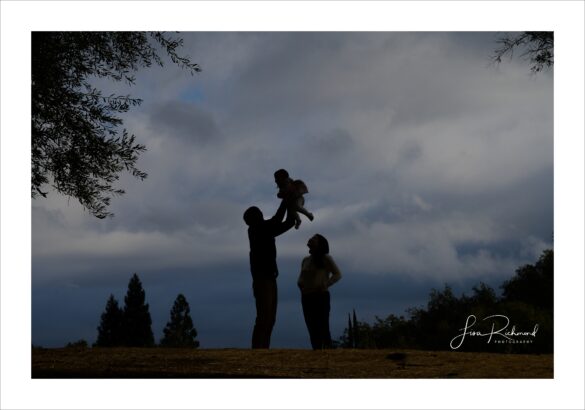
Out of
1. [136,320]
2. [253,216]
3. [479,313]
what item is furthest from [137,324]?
[253,216]

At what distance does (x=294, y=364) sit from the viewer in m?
15.1

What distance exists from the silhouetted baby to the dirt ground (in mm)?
2815

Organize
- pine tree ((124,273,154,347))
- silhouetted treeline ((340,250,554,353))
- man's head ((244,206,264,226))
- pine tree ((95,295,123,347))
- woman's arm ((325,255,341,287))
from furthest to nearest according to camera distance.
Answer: pine tree ((95,295,123,347)), pine tree ((124,273,154,347)), silhouetted treeline ((340,250,554,353)), man's head ((244,206,264,226)), woman's arm ((325,255,341,287))

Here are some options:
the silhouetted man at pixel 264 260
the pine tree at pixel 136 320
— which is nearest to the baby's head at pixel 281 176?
the silhouetted man at pixel 264 260

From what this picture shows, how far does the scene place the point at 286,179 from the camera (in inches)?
659

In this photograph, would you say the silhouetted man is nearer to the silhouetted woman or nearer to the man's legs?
the man's legs

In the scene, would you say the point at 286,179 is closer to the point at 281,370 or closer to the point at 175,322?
the point at 281,370

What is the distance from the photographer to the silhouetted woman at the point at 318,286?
16.3m

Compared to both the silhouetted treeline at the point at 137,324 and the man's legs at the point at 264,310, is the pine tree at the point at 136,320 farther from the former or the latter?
the man's legs at the point at 264,310

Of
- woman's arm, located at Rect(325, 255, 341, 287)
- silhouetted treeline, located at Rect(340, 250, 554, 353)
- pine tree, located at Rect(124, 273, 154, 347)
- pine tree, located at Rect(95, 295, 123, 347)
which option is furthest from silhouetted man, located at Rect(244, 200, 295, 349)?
pine tree, located at Rect(95, 295, 123, 347)

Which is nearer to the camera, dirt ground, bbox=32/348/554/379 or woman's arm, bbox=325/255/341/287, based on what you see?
dirt ground, bbox=32/348/554/379

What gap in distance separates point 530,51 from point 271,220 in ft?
27.7

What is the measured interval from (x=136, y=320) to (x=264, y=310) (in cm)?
3652

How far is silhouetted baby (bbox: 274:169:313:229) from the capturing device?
16453mm
